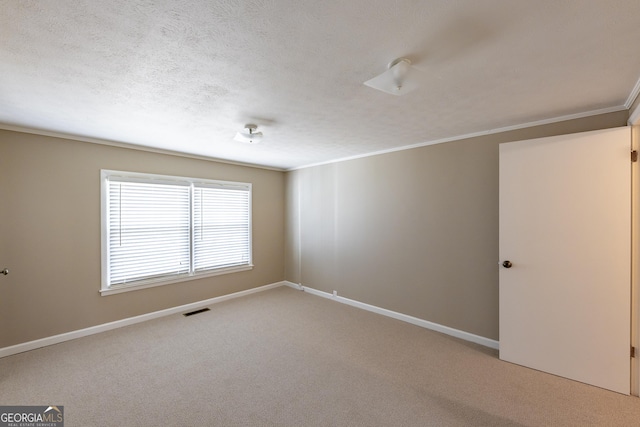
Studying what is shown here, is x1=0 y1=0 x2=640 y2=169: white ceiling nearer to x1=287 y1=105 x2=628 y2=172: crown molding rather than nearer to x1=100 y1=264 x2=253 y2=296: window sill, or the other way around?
x1=287 y1=105 x2=628 y2=172: crown molding

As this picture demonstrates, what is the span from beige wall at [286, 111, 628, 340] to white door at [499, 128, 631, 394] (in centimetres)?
30

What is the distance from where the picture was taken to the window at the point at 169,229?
3.66 meters

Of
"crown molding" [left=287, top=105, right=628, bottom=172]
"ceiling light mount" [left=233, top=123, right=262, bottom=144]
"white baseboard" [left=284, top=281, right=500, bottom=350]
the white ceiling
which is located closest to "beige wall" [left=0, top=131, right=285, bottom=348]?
the white ceiling

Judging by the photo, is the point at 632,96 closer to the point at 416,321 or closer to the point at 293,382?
the point at 416,321

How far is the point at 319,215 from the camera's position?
5125 millimetres

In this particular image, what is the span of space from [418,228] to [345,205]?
1.35 meters

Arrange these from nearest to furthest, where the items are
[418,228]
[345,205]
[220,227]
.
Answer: [418,228], [345,205], [220,227]

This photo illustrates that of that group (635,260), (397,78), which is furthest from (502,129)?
(397,78)

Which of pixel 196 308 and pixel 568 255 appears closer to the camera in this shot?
pixel 568 255

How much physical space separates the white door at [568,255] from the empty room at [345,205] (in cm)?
2

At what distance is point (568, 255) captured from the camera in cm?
253

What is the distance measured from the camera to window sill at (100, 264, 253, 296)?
363 centimetres
